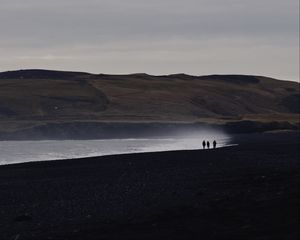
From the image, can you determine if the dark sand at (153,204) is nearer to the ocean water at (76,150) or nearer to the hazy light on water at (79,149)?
the ocean water at (76,150)

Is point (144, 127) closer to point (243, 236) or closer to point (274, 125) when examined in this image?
point (274, 125)

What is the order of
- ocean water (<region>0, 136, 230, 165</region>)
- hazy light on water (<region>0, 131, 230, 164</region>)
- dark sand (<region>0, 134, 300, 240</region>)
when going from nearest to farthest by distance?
dark sand (<region>0, 134, 300, 240</region>) → ocean water (<region>0, 136, 230, 165</region>) → hazy light on water (<region>0, 131, 230, 164</region>)

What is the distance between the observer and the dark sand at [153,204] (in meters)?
22.8

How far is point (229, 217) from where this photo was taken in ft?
79.7

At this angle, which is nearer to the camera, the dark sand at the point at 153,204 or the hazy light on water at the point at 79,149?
the dark sand at the point at 153,204

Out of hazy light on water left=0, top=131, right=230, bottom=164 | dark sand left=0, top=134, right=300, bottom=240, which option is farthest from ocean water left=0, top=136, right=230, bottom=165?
dark sand left=0, top=134, right=300, bottom=240

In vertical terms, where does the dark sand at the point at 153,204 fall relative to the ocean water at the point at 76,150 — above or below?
below

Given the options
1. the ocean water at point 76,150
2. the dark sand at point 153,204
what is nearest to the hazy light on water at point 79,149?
the ocean water at point 76,150

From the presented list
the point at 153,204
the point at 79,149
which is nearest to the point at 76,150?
the point at 79,149

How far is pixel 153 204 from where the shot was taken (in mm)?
31078

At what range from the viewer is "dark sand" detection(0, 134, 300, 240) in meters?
22.8

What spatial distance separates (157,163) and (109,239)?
119ft

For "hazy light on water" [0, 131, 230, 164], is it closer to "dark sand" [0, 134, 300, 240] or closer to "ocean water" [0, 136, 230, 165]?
"ocean water" [0, 136, 230, 165]

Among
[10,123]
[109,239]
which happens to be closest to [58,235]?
[109,239]
